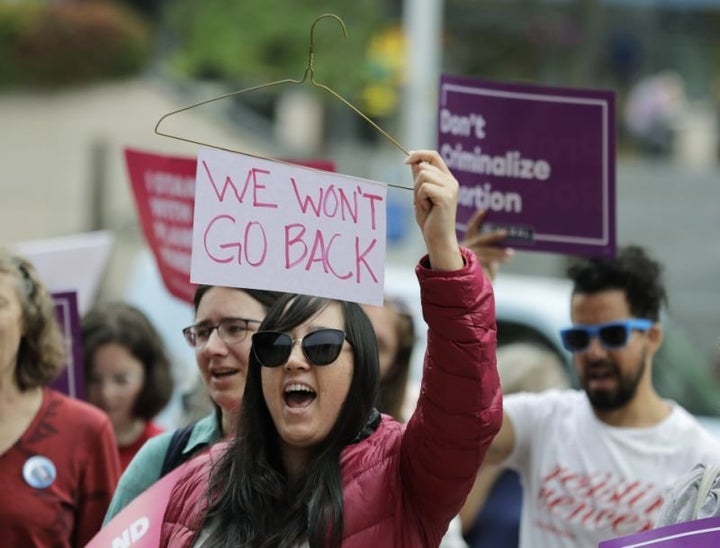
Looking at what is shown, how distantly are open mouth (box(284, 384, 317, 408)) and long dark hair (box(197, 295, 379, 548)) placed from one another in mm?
76

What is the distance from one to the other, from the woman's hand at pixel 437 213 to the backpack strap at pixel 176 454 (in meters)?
1.25

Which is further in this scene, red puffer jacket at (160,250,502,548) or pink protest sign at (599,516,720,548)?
pink protest sign at (599,516,720,548)

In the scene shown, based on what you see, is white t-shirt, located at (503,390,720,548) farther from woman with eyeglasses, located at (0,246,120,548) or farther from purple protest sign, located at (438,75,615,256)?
woman with eyeglasses, located at (0,246,120,548)

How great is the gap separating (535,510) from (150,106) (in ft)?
Answer: 55.3

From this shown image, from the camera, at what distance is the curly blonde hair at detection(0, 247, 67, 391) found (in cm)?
479

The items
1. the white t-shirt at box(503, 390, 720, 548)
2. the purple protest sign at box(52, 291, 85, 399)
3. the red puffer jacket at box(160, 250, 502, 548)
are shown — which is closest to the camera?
the red puffer jacket at box(160, 250, 502, 548)

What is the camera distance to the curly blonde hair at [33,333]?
479 cm

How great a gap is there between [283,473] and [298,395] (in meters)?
0.19

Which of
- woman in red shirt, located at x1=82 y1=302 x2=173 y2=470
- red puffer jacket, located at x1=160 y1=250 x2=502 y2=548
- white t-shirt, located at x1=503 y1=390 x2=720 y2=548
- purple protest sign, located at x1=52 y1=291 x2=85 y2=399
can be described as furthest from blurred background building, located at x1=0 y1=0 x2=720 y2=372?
red puffer jacket, located at x1=160 y1=250 x2=502 y2=548

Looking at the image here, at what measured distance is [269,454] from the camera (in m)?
3.70

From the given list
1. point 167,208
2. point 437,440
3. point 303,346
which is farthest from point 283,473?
point 167,208

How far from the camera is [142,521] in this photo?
12.9 ft

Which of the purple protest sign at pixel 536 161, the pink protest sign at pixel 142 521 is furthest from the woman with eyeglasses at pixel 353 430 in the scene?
the purple protest sign at pixel 536 161

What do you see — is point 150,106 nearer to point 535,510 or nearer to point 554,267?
point 554,267
